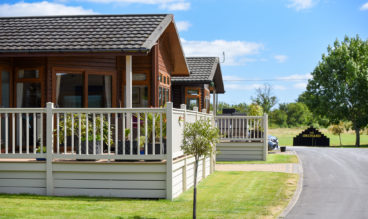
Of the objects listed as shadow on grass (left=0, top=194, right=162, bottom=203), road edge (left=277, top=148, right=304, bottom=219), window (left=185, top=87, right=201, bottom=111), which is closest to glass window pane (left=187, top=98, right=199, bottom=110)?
window (left=185, top=87, right=201, bottom=111)

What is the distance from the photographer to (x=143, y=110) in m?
9.69

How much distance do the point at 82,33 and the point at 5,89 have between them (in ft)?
8.80

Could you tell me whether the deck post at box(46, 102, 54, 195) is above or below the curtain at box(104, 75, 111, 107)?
below

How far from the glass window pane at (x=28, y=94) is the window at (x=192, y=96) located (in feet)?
44.1

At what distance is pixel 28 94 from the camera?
13.3m

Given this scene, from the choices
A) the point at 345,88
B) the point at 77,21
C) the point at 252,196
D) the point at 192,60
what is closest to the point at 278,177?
the point at 252,196

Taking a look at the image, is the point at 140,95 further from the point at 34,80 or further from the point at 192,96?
the point at 192,96

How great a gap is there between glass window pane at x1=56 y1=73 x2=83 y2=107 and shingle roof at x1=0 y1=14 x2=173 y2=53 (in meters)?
1.12

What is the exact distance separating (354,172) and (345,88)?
3465 cm

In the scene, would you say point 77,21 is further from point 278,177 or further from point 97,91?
point 278,177

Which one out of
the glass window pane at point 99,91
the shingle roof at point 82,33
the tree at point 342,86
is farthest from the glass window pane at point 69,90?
the tree at point 342,86

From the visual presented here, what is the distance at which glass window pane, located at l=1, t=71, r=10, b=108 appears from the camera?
13078 mm

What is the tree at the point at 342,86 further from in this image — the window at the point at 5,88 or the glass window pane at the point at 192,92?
the window at the point at 5,88

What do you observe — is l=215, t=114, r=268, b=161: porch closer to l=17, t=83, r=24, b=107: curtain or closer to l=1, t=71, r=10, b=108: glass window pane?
l=17, t=83, r=24, b=107: curtain
